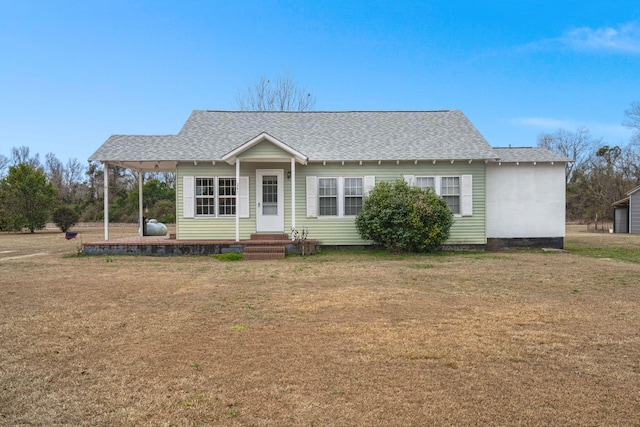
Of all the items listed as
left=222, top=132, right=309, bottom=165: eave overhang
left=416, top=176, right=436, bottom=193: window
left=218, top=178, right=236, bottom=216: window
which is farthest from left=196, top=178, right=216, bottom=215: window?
left=416, top=176, right=436, bottom=193: window

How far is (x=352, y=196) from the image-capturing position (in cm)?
1516

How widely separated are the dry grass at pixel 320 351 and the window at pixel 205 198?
633 centimetres

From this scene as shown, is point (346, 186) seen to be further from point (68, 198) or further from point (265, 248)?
point (68, 198)

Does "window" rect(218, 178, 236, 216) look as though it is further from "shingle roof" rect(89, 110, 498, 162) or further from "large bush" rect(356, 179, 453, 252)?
"large bush" rect(356, 179, 453, 252)

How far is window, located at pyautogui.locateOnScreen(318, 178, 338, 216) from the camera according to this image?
15.1 m

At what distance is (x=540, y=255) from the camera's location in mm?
13578

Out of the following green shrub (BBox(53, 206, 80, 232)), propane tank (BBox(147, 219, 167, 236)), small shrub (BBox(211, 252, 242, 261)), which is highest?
green shrub (BBox(53, 206, 80, 232))

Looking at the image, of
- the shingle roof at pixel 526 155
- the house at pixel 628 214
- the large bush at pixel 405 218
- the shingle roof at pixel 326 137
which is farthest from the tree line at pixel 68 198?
the house at pixel 628 214

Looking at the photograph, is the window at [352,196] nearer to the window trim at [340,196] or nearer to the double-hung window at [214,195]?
the window trim at [340,196]

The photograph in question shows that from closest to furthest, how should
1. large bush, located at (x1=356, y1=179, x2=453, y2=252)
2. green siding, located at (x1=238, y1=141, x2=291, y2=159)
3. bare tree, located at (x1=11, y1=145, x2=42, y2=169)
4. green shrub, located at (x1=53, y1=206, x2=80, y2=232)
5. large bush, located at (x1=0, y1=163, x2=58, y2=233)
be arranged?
large bush, located at (x1=356, y1=179, x2=453, y2=252) → green siding, located at (x1=238, y1=141, x2=291, y2=159) → large bush, located at (x1=0, y1=163, x2=58, y2=233) → green shrub, located at (x1=53, y1=206, x2=80, y2=232) → bare tree, located at (x1=11, y1=145, x2=42, y2=169)

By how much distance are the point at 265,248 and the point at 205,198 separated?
3361 mm

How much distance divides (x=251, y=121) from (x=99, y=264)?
29.1ft

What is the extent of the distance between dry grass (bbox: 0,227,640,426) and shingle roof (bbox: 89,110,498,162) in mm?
6982

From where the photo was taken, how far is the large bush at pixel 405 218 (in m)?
13.4
